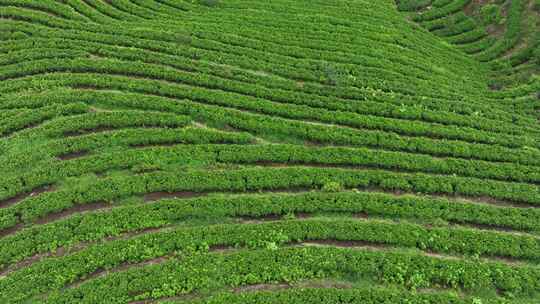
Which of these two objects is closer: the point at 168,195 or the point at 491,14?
the point at 168,195

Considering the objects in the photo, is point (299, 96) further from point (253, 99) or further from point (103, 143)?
point (103, 143)

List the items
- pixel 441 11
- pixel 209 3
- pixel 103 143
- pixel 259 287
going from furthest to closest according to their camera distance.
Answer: pixel 441 11
pixel 209 3
pixel 103 143
pixel 259 287

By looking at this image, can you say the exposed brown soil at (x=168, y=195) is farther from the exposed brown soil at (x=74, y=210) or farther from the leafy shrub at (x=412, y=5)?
the leafy shrub at (x=412, y=5)

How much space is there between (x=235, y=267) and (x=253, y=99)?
515 inches

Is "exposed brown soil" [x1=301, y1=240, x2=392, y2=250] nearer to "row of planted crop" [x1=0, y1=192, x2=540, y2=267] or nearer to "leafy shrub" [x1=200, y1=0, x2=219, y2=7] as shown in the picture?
"row of planted crop" [x1=0, y1=192, x2=540, y2=267]

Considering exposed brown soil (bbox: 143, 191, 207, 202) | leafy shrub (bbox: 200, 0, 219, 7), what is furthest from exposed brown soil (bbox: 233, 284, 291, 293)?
leafy shrub (bbox: 200, 0, 219, 7)

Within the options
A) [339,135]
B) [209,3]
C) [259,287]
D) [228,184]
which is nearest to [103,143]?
[228,184]

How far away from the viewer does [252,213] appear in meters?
19.6

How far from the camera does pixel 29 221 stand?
19.1 m

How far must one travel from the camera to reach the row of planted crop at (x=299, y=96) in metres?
26.4

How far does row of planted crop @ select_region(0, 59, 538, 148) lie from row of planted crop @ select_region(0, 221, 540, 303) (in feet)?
30.5

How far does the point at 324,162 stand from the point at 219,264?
926 centimetres

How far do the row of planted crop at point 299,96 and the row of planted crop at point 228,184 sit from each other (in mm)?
5779


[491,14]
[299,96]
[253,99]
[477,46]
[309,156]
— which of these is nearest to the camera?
[309,156]
